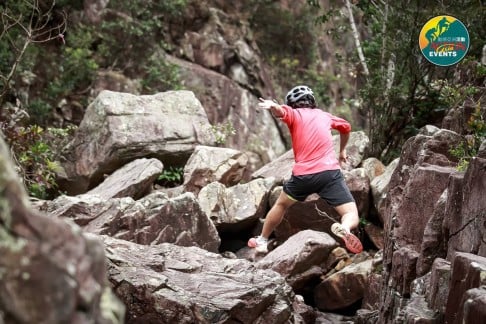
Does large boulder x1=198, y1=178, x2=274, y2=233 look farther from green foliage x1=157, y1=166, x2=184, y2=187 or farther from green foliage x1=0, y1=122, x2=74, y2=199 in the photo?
green foliage x1=0, y1=122, x2=74, y2=199

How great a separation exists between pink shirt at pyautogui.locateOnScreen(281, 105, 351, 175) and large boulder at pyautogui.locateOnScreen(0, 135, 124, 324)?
522cm

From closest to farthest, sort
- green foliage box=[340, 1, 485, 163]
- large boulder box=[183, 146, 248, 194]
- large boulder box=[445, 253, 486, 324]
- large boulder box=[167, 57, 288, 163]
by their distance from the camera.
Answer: large boulder box=[445, 253, 486, 324]
large boulder box=[183, 146, 248, 194]
green foliage box=[340, 1, 485, 163]
large boulder box=[167, 57, 288, 163]

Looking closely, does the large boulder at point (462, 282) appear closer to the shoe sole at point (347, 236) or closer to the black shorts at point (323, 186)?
the shoe sole at point (347, 236)

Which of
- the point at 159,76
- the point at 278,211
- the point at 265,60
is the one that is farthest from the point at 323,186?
the point at 265,60

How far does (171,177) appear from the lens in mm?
13375

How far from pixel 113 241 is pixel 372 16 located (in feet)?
29.4

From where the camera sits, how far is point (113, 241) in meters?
7.45

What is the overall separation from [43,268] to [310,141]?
5.54 m

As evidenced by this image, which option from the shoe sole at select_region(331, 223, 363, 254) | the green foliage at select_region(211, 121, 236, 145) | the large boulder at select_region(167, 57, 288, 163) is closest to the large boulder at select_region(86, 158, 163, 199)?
the green foliage at select_region(211, 121, 236, 145)

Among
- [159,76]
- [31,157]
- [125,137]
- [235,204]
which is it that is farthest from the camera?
[159,76]

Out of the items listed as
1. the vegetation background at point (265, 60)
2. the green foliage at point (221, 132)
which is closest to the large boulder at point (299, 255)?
the vegetation background at point (265, 60)

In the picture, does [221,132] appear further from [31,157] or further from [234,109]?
[31,157]

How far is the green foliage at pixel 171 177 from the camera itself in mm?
13308

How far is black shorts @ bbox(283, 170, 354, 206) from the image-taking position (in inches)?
294
